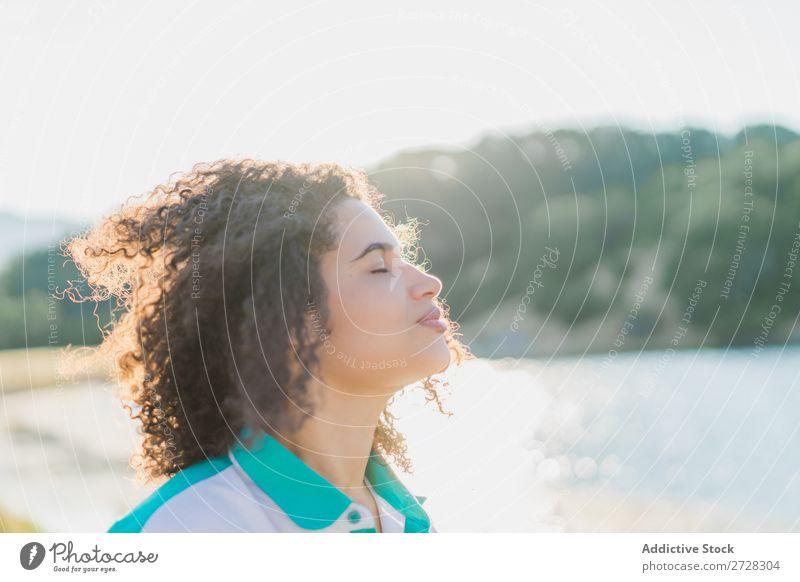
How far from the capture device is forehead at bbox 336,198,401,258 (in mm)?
2225

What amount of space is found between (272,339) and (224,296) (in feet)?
0.55

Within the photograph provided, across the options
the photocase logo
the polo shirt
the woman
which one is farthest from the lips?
the photocase logo

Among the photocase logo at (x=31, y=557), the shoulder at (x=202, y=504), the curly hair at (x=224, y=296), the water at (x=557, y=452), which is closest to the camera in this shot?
the shoulder at (x=202, y=504)

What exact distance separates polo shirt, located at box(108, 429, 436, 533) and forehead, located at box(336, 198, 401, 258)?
1.70 ft

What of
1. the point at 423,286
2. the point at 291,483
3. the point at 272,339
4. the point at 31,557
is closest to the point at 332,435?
the point at 291,483

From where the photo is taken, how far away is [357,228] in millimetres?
2250

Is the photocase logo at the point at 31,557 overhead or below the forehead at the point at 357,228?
below

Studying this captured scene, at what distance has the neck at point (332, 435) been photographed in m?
2.21

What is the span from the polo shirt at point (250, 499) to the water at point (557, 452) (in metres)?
0.49

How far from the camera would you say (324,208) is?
7.52 ft

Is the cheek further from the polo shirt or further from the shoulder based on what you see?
the shoulder

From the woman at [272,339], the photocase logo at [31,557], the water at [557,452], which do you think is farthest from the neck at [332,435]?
the photocase logo at [31,557]

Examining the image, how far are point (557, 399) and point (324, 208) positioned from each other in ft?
18.5

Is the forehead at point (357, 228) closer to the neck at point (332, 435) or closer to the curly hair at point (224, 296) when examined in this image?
the curly hair at point (224, 296)
